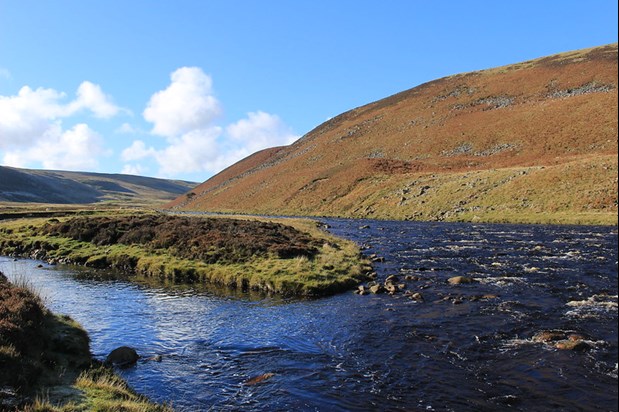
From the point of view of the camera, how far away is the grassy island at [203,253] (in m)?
27.8

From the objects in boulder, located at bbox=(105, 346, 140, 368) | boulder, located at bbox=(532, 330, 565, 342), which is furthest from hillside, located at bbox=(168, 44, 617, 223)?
boulder, located at bbox=(105, 346, 140, 368)

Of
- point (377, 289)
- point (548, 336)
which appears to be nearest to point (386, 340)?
point (548, 336)

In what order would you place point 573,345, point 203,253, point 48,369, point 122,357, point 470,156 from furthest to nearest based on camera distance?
point 470,156 → point 203,253 → point 122,357 → point 573,345 → point 48,369

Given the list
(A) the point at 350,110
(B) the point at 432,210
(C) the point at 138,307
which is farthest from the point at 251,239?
(A) the point at 350,110

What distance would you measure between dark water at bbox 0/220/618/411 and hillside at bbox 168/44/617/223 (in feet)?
106

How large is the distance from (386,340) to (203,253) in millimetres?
21552

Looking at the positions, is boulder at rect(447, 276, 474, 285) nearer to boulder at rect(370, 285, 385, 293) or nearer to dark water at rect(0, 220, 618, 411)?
dark water at rect(0, 220, 618, 411)

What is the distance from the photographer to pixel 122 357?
15.4 meters

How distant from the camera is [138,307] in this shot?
2297cm

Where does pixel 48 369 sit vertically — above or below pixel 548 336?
below

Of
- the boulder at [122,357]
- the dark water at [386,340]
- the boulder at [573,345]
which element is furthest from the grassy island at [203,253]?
the boulder at [573,345]

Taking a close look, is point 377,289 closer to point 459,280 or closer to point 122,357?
point 459,280

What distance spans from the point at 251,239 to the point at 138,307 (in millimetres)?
15068

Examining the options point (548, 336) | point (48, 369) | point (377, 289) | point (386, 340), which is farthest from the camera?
point (377, 289)
